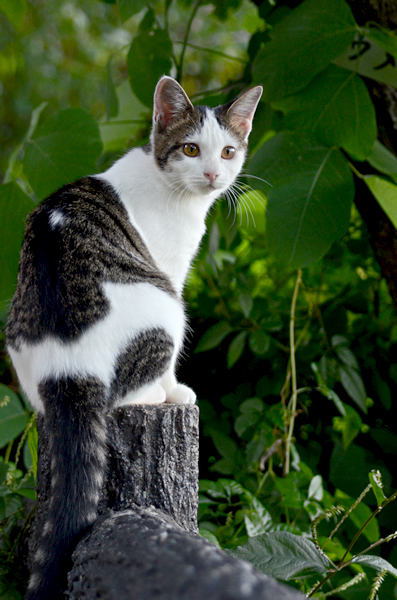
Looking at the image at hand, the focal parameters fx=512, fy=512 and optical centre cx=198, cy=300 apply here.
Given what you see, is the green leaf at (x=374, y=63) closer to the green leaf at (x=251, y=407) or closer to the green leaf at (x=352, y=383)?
the green leaf at (x=352, y=383)

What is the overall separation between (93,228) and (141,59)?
0.78 m

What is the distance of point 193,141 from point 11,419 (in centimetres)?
86

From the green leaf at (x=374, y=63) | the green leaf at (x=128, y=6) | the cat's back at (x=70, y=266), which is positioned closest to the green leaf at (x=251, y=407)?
the cat's back at (x=70, y=266)

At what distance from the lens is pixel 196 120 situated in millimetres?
1356

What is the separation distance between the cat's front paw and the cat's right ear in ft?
2.33

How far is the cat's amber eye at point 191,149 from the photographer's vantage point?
1.33 meters

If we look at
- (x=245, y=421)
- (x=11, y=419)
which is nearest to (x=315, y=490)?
(x=245, y=421)

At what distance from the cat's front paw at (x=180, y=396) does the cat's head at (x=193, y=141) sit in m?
0.51

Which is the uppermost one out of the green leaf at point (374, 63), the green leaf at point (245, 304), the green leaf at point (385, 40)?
the green leaf at point (385, 40)

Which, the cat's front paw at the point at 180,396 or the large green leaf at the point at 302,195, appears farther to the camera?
the large green leaf at the point at 302,195

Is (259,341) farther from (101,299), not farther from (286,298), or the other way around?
(101,299)

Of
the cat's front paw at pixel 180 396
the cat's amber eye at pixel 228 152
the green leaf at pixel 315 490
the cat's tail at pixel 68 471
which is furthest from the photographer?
the cat's amber eye at pixel 228 152

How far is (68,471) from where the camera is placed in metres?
0.81

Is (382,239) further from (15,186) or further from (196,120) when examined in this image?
(15,186)
